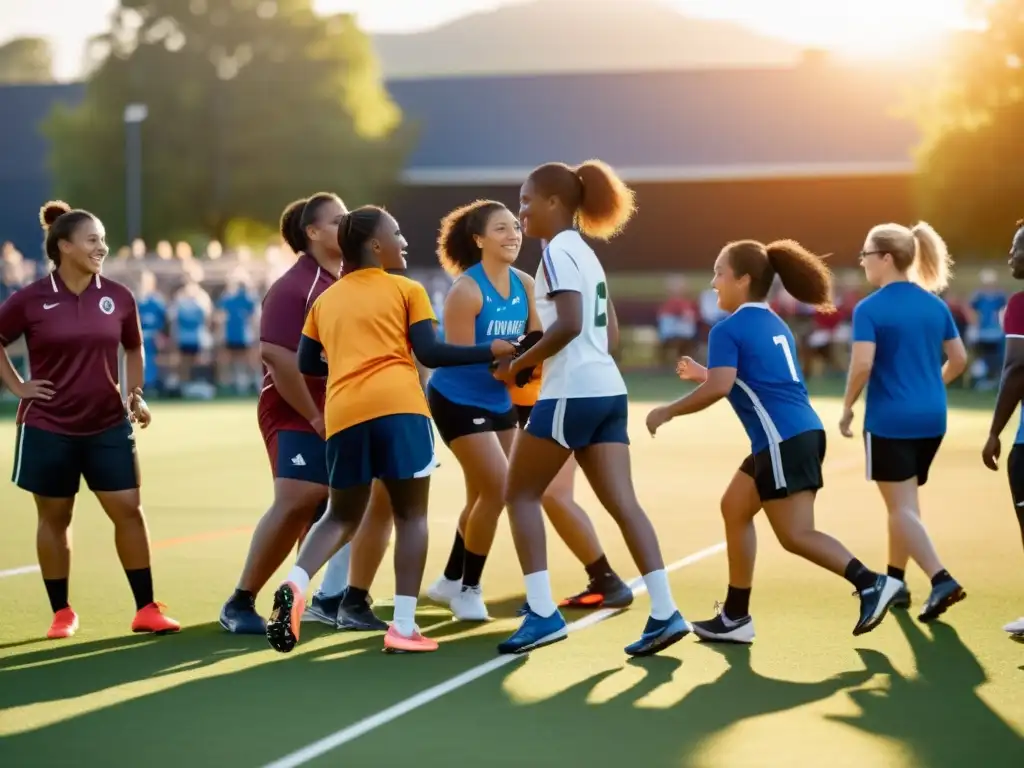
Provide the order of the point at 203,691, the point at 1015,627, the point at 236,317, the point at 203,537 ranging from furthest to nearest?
the point at 236,317, the point at 203,537, the point at 1015,627, the point at 203,691

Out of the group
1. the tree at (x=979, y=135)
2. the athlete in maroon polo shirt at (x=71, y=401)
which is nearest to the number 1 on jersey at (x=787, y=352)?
the athlete in maroon polo shirt at (x=71, y=401)

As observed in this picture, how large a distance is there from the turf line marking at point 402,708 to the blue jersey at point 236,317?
73.9 feet

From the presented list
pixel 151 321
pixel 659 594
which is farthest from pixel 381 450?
pixel 151 321

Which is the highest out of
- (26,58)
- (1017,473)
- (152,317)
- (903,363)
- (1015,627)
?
(26,58)

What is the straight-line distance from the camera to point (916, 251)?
8.77 m

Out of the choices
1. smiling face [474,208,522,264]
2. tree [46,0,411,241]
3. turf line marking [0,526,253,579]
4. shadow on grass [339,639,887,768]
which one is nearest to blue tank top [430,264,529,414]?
smiling face [474,208,522,264]

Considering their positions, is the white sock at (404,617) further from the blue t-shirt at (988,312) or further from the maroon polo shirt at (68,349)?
the blue t-shirt at (988,312)

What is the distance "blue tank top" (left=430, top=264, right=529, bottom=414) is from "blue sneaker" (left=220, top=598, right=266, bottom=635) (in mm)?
1337

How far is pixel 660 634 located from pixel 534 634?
0.56 m

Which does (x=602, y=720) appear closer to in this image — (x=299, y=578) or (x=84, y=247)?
(x=299, y=578)

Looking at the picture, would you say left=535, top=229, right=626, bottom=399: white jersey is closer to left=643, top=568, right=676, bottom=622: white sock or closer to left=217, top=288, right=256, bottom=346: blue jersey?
left=643, top=568, right=676, bottom=622: white sock

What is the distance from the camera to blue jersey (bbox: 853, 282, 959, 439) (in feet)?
28.0

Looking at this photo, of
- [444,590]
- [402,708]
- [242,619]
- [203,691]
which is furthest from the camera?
[444,590]

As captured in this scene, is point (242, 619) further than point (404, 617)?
Yes
